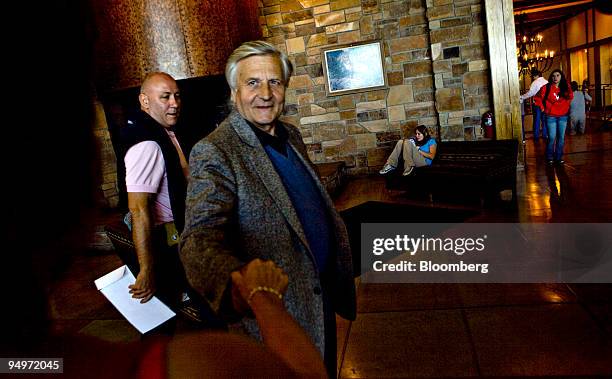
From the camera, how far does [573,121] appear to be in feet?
33.0

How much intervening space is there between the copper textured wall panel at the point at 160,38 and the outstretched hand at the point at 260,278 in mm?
2231

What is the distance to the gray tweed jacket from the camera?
1041mm

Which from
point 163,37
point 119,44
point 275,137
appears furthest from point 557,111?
point 275,137

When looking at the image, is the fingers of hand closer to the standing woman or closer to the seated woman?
the seated woman

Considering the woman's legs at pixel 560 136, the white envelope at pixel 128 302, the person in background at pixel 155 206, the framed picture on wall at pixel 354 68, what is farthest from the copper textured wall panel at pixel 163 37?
the woman's legs at pixel 560 136

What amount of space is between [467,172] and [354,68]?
290 centimetres

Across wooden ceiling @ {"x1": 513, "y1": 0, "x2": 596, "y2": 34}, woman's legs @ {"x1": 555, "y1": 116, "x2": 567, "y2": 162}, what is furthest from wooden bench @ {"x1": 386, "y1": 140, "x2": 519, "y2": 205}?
wooden ceiling @ {"x1": 513, "y1": 0, "x2": 596, "y2": 34}

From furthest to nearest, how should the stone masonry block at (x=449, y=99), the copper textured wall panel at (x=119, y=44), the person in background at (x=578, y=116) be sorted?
the person in background at (x=578, y=116) → the stone masonry block at (x=449, y=99) → the copper textured wall panel at (x=119, y=44)

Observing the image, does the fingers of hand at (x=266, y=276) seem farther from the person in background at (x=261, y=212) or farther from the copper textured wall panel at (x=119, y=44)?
the copper textured wall panel at (x=119, y=44)

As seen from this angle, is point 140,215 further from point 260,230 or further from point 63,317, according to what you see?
point 63,317

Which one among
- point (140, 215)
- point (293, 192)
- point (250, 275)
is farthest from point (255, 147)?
point (140, 215)

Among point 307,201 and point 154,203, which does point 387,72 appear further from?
point 307,201

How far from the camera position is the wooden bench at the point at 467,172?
501 centimetres

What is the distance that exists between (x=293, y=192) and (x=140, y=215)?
0.77 meters
